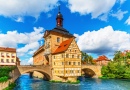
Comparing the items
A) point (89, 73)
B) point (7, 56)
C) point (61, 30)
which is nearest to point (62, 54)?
point (61, 30)

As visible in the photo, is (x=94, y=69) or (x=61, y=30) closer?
(x=61, y=30)

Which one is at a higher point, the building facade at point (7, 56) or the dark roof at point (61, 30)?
the dark roof at point (61, 30)

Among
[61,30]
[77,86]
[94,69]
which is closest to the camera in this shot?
[77,86]

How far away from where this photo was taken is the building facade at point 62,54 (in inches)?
1670

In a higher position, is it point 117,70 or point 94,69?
point 94,69

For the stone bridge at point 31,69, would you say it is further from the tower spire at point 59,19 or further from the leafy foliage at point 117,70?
the leafy foliage at point 117,70

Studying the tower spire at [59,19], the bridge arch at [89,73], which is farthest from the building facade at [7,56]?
the bridge arch at [89,73]

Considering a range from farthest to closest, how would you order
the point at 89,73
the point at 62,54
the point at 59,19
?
the point at 89,73 → the point at 59,19 → the point at 62,54

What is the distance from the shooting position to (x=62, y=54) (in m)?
42.6

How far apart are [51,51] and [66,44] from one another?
5.38 meters

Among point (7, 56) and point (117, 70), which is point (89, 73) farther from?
point (7, 56)

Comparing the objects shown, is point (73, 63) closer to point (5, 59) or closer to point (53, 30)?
point (53, 30)

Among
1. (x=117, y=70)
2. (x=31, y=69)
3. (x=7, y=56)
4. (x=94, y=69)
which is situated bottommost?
(x=117, y=70)

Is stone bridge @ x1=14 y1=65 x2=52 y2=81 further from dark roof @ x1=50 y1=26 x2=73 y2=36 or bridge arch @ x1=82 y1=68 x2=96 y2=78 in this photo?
bridge arch @ x1=82 y1=68 x2=96 y2=78
